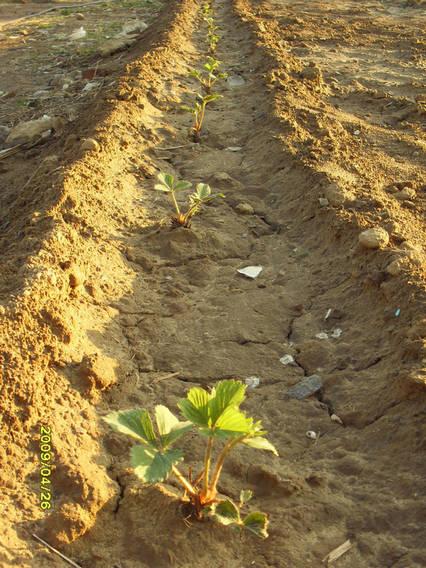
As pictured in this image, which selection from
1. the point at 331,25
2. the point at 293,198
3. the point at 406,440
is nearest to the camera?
the point at 406,440

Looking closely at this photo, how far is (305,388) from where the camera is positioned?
9.25 ft

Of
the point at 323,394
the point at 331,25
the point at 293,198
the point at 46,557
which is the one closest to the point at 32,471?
the point at 46,557

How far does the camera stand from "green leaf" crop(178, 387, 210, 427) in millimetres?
1983

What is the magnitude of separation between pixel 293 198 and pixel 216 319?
51.6 inches

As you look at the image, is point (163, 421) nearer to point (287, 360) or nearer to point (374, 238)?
point (287, 360)

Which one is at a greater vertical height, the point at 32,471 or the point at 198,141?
the point at 32,471

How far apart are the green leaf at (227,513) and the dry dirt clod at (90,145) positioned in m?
2.85

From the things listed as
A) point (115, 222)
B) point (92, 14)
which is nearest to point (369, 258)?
point (115, 222)

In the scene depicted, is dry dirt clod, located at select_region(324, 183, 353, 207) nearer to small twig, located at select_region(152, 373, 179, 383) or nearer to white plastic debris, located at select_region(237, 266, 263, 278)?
white plastic debris, located at select_region(237, 266, 263, 278)

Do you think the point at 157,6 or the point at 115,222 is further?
the point at 157,6

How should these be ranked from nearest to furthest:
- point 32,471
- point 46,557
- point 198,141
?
point 46,557 → point 32,471 → point 198,141

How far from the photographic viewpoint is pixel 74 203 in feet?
12.2

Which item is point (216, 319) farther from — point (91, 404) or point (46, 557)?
point (46, 557)
